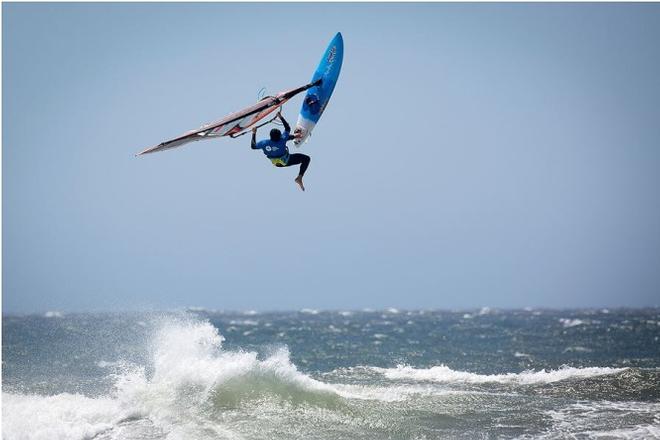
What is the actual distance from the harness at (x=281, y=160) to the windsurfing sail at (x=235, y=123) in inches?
23.3

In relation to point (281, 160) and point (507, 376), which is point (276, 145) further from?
point (507, 376)

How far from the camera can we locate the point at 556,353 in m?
21.0

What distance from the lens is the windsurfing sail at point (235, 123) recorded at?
24.8 ft

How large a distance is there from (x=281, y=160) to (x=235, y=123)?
0.95 m

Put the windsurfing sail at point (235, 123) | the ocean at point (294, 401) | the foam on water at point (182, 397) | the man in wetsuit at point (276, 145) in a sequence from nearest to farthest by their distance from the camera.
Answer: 1. the windsurfing sail at point (235, 123)
2. the man in wetsuit at point (276, 145)
3. the ocean at point (294, 401)
4. the foam on water at point (182, 397)

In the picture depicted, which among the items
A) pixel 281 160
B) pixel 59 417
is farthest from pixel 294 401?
pixel 281 160

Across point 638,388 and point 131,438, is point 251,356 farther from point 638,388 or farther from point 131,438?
point 638,388

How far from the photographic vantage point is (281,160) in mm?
8398

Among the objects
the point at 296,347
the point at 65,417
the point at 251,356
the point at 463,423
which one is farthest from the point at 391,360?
the point at 65,417

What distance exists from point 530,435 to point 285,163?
199 inches

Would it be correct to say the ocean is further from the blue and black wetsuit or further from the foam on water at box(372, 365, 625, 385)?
the blue and black wetsuit

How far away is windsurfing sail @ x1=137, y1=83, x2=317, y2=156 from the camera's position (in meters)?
7.56

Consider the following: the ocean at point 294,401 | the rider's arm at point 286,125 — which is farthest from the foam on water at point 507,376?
the rider's arm at point 286,125

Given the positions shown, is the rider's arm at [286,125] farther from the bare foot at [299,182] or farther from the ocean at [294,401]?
the ocean at [294,401]
